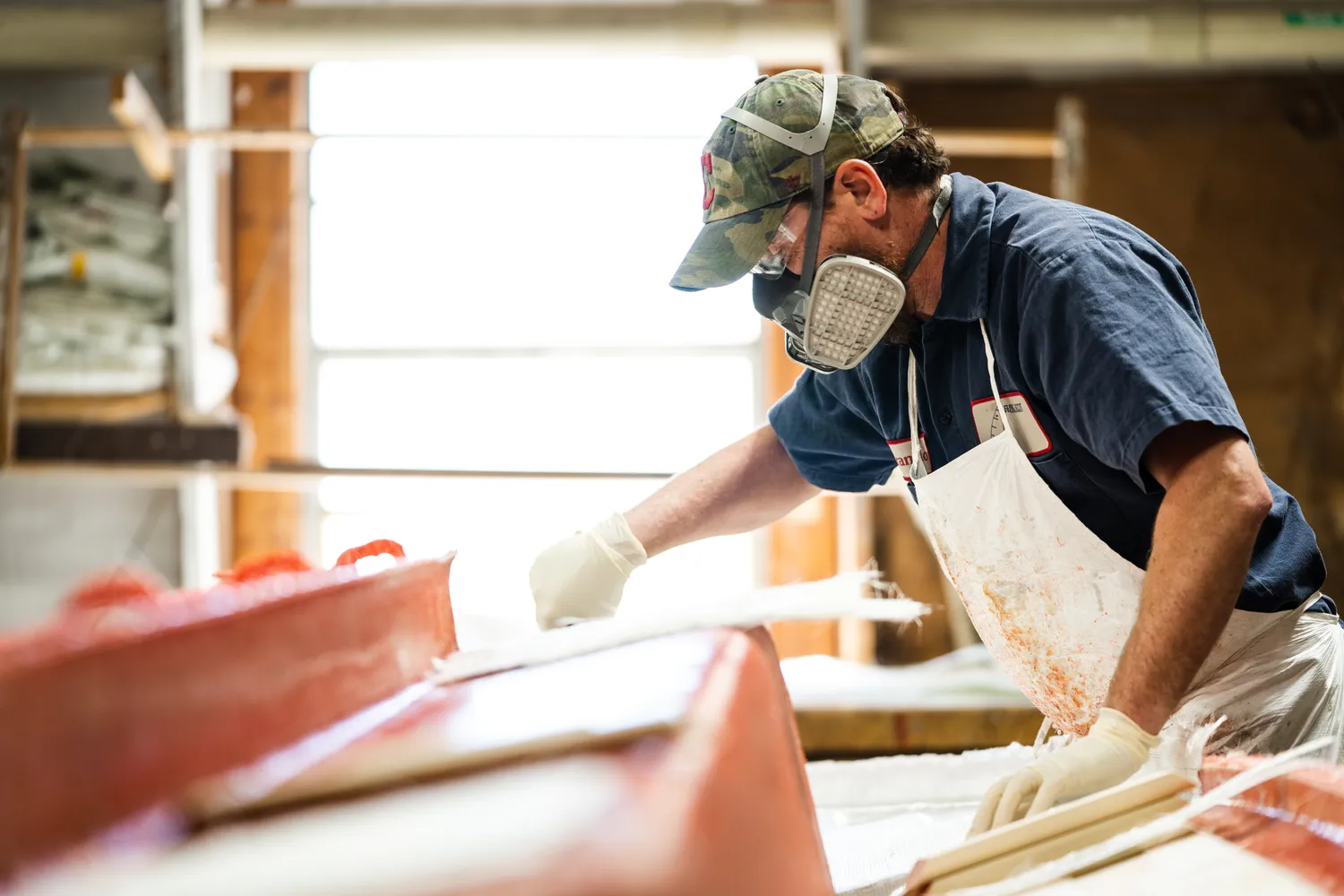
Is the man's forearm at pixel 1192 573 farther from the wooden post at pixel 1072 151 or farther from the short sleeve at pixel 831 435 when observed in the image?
the wooden post at pixel 1072 151

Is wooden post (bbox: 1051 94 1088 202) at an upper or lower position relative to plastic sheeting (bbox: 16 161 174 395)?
upper

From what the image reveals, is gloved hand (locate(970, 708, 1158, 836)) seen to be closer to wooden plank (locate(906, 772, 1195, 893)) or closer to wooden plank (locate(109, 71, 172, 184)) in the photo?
wooden plank (locate(906, 772, 1195, 893))

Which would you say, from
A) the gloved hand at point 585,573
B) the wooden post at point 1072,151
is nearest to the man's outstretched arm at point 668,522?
the gloved hand at point 585,573

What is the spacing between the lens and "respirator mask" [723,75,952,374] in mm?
1554

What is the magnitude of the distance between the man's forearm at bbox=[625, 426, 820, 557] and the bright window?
240 centimetres

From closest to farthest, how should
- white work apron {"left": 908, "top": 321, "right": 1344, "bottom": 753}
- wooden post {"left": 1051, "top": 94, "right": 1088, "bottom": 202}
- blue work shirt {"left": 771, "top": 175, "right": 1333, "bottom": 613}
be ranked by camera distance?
blue work shirt {"left": 771, "top": 175, "right": 1333, "bottom": 613} < white work apron {"left": 908, "top": 321, "right": 1344, "bottom": 753} < wooden post {"left": 1051, "top": 94, "right": 1088, "bottom": 202}

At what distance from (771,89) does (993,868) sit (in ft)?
3.87

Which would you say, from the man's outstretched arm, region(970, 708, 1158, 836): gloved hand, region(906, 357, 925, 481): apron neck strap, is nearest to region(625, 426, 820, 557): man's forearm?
the man's outstretched arm

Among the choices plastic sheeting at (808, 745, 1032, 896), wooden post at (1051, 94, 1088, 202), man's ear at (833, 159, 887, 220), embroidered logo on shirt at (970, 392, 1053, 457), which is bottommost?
plastic sheeting at (808, 745, 1032, 896)

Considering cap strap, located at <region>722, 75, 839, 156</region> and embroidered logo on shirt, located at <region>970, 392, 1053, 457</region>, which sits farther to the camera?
cap strap, located at <region>722, 75, 839, 156</region>

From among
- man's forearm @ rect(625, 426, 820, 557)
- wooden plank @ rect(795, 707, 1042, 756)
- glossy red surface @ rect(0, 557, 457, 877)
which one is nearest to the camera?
glossy red surface @ rect(0, 557, 457, 877)

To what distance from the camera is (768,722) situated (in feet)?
2.73

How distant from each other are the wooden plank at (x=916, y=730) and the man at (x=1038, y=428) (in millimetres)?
869

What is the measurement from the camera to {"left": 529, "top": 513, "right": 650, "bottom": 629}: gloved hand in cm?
176
